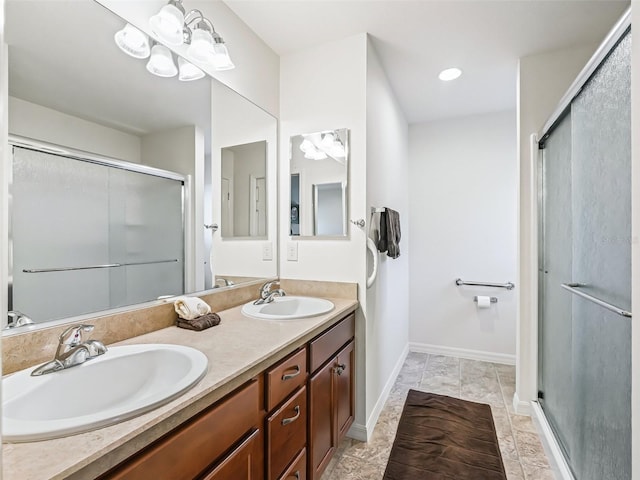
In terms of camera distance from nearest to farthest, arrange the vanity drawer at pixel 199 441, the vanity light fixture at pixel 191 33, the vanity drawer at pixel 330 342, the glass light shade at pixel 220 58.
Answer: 1. the vanity drawer at pixel 199 441
2. the vanity light fixture at pixel 191 33
3. the vanity drawer at pixel 330 342
4. the glass light shade at pixel 220 58

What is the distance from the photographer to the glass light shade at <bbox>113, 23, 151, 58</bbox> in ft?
4.10

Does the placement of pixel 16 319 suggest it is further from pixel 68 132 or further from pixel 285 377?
pixel 285 377

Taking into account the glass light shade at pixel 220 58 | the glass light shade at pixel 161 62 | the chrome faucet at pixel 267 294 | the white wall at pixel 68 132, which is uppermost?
the glass light shade at pixel 220 58

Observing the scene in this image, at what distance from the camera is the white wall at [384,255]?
2.06 m

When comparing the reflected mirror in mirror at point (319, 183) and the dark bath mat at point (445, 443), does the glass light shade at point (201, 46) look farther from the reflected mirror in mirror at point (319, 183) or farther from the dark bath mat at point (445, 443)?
the dark bath mat at point (445, 443)

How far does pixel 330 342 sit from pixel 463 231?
224 cm

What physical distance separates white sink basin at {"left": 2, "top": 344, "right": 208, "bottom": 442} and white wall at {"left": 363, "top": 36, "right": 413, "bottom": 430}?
1200 mm

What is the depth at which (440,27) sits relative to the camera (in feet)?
6.26

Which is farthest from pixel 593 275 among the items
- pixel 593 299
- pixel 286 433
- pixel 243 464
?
pixel 243 464

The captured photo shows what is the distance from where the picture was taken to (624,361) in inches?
42.1

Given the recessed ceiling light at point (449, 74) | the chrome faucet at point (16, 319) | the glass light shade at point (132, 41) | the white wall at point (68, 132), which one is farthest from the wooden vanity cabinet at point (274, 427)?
the recessed ceiling light at point (449, 74)

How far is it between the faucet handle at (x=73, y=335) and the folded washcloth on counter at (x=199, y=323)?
42cm

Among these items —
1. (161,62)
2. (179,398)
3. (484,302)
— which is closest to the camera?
(179,398)

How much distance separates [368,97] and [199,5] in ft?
3.25
